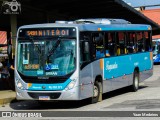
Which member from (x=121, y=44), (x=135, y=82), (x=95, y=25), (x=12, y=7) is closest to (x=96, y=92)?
(x=95, y=25)

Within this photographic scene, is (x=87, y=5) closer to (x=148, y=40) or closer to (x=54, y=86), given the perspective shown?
(x=148, y=40)

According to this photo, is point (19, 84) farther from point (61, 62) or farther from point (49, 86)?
point (61, 62)

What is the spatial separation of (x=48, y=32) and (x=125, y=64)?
4896 millimetres

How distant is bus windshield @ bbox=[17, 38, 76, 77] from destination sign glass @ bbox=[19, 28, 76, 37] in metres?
0.17

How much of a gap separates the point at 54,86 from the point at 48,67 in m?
0.63

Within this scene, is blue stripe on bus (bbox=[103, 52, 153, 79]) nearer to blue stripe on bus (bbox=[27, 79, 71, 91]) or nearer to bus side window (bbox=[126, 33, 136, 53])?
bus side window (bbox=[126, 33, 136, 53])

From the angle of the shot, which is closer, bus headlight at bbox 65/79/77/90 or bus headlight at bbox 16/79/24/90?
bus headlight at bbox 65/79/77/90

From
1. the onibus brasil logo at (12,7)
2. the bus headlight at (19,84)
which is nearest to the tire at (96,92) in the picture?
the bus headlight at (19,84)

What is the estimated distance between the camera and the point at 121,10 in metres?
31.5

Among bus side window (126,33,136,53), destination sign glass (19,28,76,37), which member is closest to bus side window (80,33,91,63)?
destination sign glass (19,28,76,37)

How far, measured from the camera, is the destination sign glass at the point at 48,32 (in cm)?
1501

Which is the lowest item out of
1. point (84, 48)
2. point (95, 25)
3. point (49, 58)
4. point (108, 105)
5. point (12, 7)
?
point (108, 105)

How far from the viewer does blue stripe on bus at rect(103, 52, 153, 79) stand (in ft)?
56.7

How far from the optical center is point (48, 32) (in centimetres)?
1517
